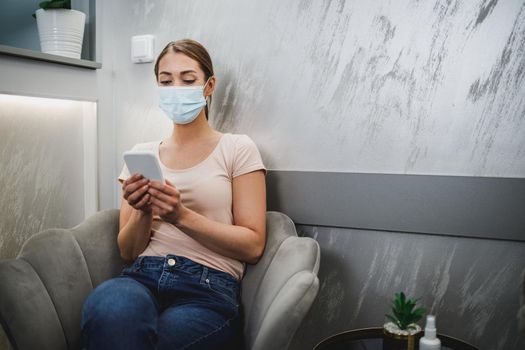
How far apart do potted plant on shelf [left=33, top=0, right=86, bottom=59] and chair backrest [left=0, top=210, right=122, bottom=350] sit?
0.67 m

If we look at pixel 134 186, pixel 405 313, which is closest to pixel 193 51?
pixel 134 186

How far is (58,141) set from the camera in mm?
2107

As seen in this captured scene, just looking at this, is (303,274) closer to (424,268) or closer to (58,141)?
(424,268)

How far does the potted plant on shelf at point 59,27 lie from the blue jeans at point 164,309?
91 cm

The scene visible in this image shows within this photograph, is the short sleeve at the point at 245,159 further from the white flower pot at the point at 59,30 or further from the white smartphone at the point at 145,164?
the white flower pot at the point at 59,30

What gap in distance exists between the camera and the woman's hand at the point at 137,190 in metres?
1.54

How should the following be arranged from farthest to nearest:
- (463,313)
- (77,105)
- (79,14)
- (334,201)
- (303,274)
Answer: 1. (77,105)
2. (79,14)
3. (334,201)
4. (463,313)
5. (303,274)

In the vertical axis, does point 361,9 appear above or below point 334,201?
above

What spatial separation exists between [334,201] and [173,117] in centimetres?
61

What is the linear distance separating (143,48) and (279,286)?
1.18 metres

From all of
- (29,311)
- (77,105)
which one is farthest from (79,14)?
(29,311)

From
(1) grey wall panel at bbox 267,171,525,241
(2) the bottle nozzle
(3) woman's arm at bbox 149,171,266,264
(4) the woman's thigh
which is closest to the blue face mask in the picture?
(3) woman's arm at bbox 149,171,266,264

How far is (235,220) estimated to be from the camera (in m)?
1.71

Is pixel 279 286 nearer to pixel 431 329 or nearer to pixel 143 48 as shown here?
pixel 431 329
